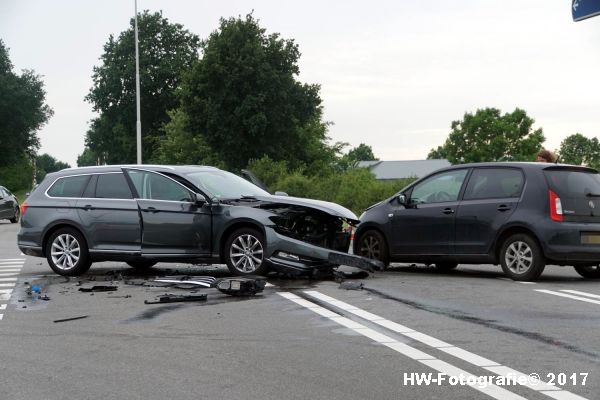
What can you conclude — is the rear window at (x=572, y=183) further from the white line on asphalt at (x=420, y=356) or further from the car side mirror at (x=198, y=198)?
the car side mirror at (x=198, y=198)

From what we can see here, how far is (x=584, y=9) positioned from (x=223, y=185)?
554 cm

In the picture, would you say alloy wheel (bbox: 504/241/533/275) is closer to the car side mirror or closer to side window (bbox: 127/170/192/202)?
the car side mirror

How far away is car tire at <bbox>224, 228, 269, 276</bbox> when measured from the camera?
12031mm

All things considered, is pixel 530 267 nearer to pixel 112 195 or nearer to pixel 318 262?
pixel 318 262

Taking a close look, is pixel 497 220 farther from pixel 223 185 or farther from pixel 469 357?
pixel 469 357

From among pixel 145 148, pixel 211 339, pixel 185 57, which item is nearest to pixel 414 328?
pixel 211 339

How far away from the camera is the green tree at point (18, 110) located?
273 feet

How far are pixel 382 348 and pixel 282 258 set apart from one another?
496 cm

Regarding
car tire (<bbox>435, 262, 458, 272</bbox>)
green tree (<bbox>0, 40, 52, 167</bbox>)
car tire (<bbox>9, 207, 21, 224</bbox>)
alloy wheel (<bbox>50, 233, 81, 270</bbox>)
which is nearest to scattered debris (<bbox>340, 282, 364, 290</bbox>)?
car tire (<bbox>435, 262, 458, 272</bbox>)

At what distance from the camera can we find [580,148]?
138 meters

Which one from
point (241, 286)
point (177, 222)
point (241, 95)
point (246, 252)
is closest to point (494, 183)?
point (246, 252)

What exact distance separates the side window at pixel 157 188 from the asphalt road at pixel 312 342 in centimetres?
165

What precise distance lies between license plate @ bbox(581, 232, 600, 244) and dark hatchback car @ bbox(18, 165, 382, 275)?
2.69m

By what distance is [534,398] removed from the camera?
Result: 5.28 meters
